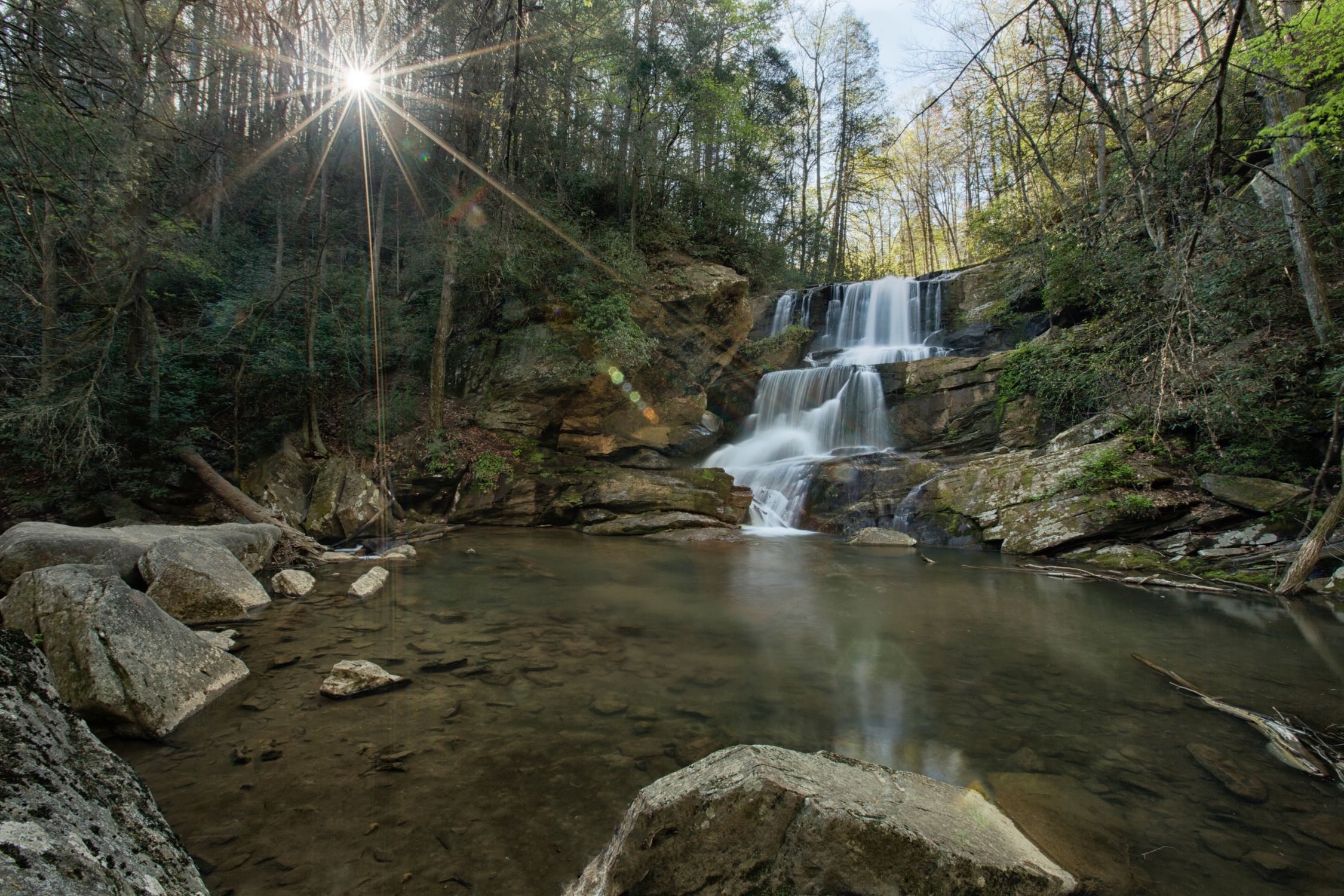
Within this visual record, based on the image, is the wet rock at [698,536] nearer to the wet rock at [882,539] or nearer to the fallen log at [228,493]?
the wet rock at [882,539]

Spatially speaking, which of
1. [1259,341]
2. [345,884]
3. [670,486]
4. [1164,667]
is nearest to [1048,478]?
[1259,341]

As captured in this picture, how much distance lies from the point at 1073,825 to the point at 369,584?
6355 millimetres

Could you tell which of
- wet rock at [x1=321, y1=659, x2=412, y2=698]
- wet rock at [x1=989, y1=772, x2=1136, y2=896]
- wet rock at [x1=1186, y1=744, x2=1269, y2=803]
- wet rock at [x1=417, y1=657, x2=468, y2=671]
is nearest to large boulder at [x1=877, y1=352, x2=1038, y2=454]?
wet rock at [x1=1186, y1=744, x2=1269, y2=803]

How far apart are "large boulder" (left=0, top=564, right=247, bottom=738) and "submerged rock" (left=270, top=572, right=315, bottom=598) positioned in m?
2.37

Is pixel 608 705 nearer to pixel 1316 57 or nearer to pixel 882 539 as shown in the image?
pixel 882 539

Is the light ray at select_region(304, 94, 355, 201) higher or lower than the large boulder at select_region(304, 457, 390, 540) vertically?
higher

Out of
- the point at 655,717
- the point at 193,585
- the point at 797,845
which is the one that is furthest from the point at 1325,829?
the point at 193,585

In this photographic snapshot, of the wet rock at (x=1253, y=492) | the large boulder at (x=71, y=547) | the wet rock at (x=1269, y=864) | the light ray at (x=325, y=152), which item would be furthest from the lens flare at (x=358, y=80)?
the wet rock at (x=1253, y=492)

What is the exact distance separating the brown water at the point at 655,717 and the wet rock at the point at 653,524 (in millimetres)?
4710

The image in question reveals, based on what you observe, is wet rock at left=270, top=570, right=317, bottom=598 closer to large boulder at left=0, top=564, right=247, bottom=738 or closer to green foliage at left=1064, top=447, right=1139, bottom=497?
large boulder at left=0, top=564, right=247, bottom=738

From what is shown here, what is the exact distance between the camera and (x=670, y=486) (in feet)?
40.2

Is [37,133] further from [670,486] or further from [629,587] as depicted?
[670,486]

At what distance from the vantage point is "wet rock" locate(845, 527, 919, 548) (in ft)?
33.8

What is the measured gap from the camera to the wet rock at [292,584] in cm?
589
